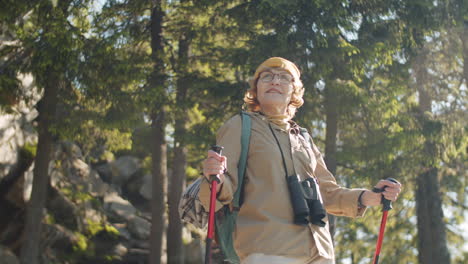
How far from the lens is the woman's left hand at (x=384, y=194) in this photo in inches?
135

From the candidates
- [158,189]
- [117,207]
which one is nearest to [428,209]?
[158,189]

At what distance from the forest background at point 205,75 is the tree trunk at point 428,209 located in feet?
0.33

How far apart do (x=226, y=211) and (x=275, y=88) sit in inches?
32.2

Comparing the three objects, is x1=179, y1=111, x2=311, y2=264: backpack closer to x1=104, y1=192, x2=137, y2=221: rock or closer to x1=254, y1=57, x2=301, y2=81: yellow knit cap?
x1=254, y1=57, x2=301, y2=81: yellow knit cap

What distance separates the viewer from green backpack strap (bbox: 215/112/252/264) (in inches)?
130

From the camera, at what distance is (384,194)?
11.3 ft

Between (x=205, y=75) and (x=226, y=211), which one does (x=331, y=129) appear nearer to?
(x=205, y=75)

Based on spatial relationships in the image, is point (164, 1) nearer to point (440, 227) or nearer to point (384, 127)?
point (384, 127)

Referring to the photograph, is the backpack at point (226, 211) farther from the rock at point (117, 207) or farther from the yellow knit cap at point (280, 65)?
the rock at point (117, 207)

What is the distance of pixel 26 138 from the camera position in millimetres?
15641

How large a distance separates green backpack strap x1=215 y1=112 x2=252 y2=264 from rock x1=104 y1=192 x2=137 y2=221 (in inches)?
611

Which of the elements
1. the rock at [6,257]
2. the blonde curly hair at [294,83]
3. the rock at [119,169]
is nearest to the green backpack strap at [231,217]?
the blonde curly hair at [294,83]

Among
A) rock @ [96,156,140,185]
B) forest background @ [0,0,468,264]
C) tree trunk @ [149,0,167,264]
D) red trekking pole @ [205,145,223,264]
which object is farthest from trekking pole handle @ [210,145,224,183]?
rock @ [96,156,140,185]

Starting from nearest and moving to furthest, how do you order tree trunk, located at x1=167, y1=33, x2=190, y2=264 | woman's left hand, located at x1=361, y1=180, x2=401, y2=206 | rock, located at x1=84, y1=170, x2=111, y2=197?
1. woman's left hand, located at x1=361, y1=180, x2=401, y2=206
2. tree trunk, located at x1=167, y1=33, x2=190, y2=264
3. rock, located at x1=84, y1=170, x2=111, y2=197
